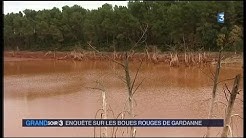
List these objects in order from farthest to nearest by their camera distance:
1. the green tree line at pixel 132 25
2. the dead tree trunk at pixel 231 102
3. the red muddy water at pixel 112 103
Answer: the green tree line at pixel 132 25 → the red muddy water at pixel 112 103 → the dead tree trunk at pixel 231 102

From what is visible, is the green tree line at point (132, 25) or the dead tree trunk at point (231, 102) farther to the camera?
the green tree line at point (132, 25)

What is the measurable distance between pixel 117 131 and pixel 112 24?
16658mm

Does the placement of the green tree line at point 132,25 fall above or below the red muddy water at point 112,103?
above

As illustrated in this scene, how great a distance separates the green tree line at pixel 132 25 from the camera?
18219 mm

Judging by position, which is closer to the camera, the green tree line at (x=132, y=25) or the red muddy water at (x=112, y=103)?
the red muddy water at (x=112, y=103)

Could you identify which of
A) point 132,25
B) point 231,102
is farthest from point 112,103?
point 132,25

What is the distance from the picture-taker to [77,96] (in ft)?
28.5

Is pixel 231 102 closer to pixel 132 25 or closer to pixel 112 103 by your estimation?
pixel 112 103

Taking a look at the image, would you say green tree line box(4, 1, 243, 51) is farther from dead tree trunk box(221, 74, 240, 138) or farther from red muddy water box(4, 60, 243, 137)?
dead tree trunk box(221, 74, 240, 138)

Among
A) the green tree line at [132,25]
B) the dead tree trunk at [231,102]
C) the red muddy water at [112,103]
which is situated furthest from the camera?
the green tree line at [132,25]

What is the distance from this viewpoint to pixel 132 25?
2033cm

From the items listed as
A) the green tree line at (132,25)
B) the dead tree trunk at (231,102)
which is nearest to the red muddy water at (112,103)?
the dead tree trunk at (231,102)

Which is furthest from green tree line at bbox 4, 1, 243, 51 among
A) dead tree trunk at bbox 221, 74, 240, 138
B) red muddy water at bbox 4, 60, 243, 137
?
dead tree trunk at bbox 221, 74, 240, 138

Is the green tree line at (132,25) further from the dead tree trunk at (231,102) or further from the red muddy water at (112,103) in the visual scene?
the dead tree trunk at (231,102)
